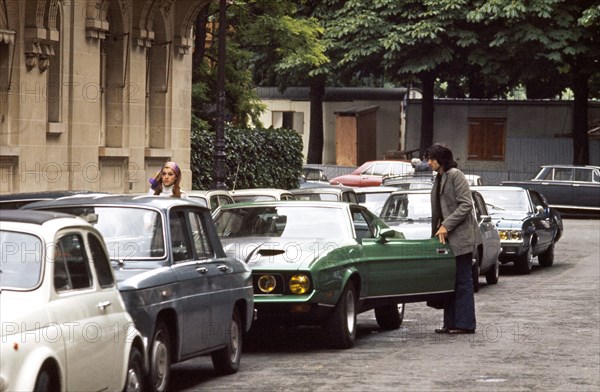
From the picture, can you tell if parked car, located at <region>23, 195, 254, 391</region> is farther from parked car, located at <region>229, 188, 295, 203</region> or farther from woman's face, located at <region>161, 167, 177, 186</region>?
parked car, located at <region>229, 188, 295, 203</region>

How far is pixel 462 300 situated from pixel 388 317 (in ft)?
3.56

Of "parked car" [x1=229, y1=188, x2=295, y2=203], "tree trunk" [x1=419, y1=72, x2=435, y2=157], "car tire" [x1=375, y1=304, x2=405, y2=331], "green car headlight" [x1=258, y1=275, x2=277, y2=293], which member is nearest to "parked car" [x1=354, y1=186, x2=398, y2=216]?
"parked car" [x1=229, y1=188, x2=295, y2=203]

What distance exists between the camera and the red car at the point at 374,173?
50562 mm

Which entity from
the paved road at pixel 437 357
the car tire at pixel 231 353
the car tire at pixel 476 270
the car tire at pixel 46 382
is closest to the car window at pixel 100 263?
the car tire at pixel 46 382

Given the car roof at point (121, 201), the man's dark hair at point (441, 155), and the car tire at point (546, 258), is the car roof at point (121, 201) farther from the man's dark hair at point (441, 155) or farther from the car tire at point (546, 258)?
the car tire at point (546, 258)

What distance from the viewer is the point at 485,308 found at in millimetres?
19484

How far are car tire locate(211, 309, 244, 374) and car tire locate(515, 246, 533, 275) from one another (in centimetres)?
1431

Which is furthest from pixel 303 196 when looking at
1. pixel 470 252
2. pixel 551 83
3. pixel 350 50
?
pixel 551 83

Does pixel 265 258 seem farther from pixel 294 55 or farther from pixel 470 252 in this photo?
pixel 294 55

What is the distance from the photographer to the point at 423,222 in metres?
22.1

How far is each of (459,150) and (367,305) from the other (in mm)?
53617

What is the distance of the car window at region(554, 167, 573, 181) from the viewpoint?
48594mm

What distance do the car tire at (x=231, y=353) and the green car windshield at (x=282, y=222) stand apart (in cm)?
243

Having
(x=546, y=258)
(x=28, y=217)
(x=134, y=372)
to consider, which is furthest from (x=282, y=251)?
(x=546, y=258)
